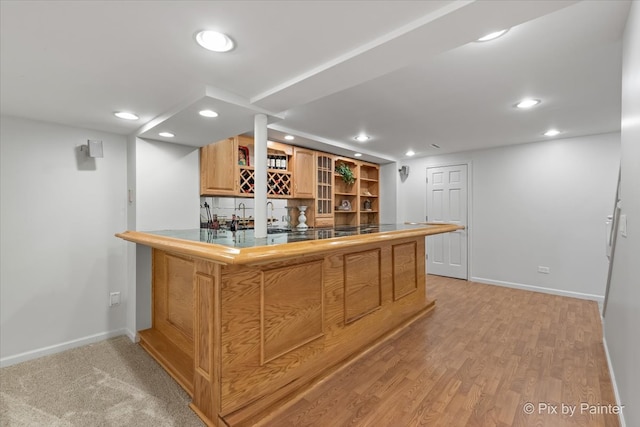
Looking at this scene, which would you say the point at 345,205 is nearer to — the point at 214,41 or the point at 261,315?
the point at 261,315

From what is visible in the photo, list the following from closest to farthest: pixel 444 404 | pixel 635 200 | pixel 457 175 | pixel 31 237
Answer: pixel 635 200
pixel 444 404
pixel 31 237
pixel 457 175

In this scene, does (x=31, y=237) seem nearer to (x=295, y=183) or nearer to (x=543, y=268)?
(x=295, y=183)

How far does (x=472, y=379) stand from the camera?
82.4 inches

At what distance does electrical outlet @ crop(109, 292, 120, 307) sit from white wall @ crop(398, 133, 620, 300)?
5.12 meters

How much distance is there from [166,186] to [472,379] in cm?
322

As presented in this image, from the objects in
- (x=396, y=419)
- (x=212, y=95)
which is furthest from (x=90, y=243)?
(x=396, y=419)

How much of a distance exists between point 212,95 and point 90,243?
7.02 feet

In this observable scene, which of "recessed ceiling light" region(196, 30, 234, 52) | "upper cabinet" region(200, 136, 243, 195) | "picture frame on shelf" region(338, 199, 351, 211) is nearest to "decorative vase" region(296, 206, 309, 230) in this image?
"picture frame on shelf" region(338, 199, 351, 211)

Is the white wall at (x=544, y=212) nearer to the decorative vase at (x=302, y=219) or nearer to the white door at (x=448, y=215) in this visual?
the white door at (x=448, y=215)

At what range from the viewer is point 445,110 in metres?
2.90

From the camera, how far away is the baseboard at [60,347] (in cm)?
251

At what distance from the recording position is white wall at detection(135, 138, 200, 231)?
292 cm

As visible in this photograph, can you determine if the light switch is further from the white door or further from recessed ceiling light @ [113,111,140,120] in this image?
recessed ceiling light @ [113,111,140,120]

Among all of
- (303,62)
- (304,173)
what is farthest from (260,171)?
(304,173)
